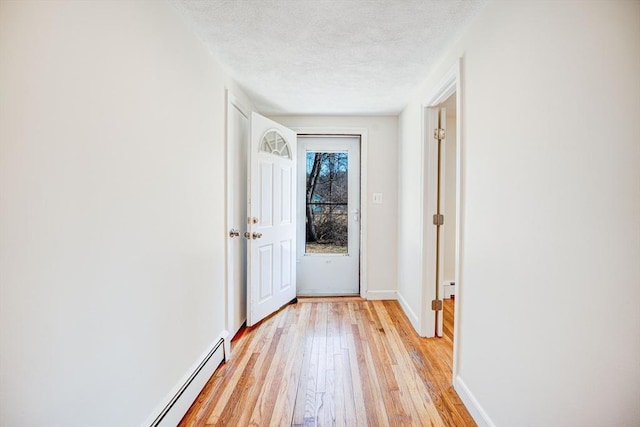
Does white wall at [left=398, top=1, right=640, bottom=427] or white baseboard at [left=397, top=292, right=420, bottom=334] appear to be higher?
white wall at [left=398, top=1, right=640, bottom=427]

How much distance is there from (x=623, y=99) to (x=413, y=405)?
1663mm

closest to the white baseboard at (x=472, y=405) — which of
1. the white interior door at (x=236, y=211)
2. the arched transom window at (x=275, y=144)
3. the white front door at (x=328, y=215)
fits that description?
the white interior door at (x=236, y=211)

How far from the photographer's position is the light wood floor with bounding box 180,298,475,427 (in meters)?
1.60

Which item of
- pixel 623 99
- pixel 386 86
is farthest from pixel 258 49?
pixel 623 99

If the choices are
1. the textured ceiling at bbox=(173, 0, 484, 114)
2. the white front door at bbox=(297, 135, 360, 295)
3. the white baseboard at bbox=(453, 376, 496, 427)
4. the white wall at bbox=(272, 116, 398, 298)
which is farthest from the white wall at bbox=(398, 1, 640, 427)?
the white front door at bbox=(297, 135, 360, 295)

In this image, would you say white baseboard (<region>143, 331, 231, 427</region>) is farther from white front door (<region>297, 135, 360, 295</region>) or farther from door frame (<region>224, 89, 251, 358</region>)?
white front door (<region>297, 135, 360, 295</region>)

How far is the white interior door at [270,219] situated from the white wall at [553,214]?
1740 mm

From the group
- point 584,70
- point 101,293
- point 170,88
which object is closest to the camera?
point 584,70

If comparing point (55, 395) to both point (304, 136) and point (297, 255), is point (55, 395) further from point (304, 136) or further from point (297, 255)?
point (304, 136)

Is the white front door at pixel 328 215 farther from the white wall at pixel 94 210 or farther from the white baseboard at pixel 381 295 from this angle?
the white wall at pixel 94 210

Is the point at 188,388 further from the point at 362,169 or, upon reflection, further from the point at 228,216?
the point at 362,169

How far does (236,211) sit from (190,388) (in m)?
1.36

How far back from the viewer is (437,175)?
8.33 feet

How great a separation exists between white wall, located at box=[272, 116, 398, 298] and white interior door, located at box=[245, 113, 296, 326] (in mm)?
550
